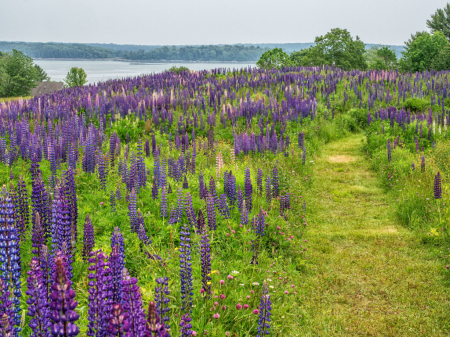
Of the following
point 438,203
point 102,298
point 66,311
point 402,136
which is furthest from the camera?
point 402,136

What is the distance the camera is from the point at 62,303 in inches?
81.4

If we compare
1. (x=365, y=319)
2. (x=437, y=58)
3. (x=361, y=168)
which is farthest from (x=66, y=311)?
(x=437, y=58)

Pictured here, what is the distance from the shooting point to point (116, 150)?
9.45 m

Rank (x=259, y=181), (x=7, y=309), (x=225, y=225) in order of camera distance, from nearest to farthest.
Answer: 1. (x=7, y=309)
2. (x=225, y=225)
3. (x=259, y=181)

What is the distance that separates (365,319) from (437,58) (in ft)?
95.9

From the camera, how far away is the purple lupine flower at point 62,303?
6.63ft

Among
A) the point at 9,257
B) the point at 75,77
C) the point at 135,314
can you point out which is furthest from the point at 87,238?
the point at 75,77

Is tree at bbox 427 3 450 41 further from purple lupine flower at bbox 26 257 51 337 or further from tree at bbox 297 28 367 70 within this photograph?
purple lupine flower at bbox 26 257 51 337

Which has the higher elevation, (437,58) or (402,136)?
(437,58)

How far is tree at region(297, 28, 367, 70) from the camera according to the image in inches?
1261

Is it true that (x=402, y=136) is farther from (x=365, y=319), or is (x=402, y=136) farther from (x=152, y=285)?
(x=152, y=285)

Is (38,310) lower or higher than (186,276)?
A: higher

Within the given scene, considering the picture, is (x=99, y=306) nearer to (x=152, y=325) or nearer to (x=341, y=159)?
(x=152, y=325)

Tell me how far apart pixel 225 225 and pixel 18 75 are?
73.9 metres
